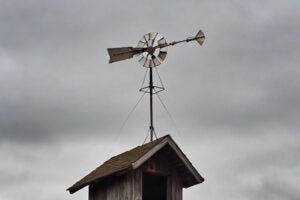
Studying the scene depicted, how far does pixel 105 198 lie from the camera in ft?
89.1

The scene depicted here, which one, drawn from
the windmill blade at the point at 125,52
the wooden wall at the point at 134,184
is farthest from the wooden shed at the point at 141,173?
the windmill blade at the point at 125,52

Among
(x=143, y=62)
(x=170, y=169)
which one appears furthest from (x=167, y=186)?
(x=143, y=62)

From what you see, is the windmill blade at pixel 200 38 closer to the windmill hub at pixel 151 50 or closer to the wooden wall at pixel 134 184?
the windmill hub at pixel 151 50

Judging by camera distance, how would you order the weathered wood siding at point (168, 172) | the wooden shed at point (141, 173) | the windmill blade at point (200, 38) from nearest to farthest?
the wooden shed at point (141, 173) < the weathered wood siding at point (168, 172) < the windmill blade at point (200, 38)

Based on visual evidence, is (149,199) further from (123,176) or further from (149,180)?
(123,176)

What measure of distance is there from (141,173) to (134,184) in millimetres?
561

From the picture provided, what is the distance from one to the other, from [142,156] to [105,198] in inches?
101

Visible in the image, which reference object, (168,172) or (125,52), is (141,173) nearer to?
(168,172)

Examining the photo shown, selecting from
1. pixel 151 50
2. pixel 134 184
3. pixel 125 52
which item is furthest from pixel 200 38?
pixel 134 184

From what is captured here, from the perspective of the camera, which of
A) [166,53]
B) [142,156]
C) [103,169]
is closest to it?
[142,156]

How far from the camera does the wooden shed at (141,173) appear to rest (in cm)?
2602

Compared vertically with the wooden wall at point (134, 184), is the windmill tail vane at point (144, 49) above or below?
above

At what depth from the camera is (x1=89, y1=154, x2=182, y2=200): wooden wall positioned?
26.1m

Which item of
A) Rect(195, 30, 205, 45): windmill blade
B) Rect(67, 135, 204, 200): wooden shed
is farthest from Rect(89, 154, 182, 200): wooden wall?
Rect(195, 30, 205, 45): windmill blade
